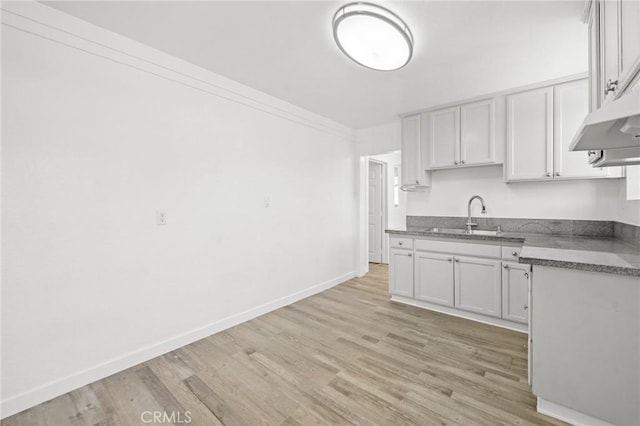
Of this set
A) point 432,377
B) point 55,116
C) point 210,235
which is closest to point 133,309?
point 210,235

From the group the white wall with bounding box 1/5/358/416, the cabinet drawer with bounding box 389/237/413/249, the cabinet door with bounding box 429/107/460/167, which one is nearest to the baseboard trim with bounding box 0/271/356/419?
the white wall with bounding box 1/5/358/416

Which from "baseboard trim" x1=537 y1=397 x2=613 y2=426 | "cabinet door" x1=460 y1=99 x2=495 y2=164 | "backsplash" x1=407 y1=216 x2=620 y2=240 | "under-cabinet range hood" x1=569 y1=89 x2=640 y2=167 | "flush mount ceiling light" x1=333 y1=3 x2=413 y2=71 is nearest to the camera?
"under-cabinet range hood" x1=569 y1=89 x2=640 y2=167

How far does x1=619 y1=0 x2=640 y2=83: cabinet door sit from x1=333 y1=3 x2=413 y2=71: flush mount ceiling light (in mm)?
1086

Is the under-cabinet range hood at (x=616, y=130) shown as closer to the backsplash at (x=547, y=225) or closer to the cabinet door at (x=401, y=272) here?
the backsplash at (x=547, y=225)

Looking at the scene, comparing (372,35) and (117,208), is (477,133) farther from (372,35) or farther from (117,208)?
(117,208)

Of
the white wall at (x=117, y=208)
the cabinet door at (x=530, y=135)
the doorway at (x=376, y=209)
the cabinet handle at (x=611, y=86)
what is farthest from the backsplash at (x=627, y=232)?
the doorway at (x=376, y=209)

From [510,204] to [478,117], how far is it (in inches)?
41.8

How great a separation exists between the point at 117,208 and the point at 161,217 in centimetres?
31

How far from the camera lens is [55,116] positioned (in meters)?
1.82

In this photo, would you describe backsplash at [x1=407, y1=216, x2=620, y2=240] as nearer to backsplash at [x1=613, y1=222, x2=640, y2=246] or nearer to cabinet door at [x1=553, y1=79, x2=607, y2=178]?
backsplash at [x1=613, y1=222, x2=640, y2=246]

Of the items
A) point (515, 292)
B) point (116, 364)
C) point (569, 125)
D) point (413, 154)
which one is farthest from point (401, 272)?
point (116, 364)

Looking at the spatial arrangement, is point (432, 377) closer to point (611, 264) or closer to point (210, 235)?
point (611, 264)

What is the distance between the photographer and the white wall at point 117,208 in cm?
172

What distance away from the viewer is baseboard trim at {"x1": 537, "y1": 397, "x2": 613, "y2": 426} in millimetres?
1493
